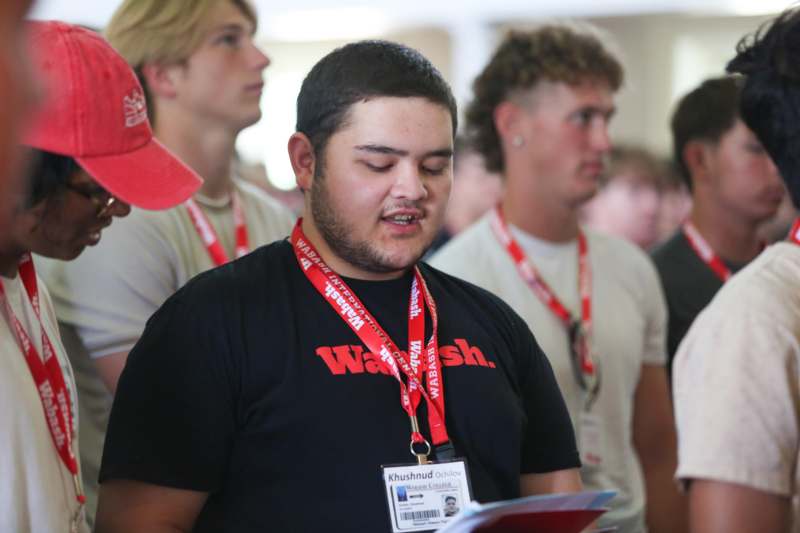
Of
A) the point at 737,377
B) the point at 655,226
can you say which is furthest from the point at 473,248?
the point at 655,226

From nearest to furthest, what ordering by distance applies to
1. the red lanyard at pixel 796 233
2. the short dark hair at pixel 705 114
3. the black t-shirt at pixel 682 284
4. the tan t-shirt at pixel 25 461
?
the tan t-shirt at pixel 25 461, the red lanyard at pixel 796 233, the black t-shirt at pixel 682 284, the short dark hair at pixel 705 114

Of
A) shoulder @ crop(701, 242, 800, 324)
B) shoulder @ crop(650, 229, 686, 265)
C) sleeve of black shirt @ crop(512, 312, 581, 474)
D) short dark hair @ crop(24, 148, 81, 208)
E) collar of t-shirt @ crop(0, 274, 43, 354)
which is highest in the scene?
short dark hair @ crop(24, 148, 81, 208)

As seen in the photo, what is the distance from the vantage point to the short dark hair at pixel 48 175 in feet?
5.29

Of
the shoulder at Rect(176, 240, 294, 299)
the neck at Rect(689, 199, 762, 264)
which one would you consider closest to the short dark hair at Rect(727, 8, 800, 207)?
the shoulder at Rect(176, 240, 294, 299)

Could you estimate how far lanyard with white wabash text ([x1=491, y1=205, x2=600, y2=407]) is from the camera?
9.30 ft

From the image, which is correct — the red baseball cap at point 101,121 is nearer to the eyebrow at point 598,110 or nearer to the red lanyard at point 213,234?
the red lanyard at point 213,234

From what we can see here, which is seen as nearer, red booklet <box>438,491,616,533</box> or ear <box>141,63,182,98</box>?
→ red booklet <box>438,491,616,533</box>

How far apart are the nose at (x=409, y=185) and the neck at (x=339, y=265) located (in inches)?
6.0

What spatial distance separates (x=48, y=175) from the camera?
1.65 m

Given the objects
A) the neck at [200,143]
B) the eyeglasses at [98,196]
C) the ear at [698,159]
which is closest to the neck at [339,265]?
the eyeglasses at [98,196]

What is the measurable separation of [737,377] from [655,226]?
4.53m

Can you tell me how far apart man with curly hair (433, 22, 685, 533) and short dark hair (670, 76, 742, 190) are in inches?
22.4

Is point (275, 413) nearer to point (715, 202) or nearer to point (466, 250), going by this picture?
point (466, 250)

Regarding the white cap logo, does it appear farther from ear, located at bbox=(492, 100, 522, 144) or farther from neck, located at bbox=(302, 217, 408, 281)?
ear, located at bbox=(492, 100, 522, 144)
